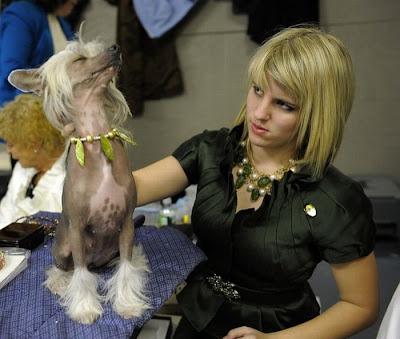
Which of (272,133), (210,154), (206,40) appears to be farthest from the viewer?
(206,40)

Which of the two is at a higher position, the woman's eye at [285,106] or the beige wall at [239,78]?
the woman's eye at [285,106]

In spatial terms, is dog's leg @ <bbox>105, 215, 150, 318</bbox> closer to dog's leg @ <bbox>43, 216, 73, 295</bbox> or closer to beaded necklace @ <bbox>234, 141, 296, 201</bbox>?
dog's leg @ <bbox>43, 216, 73, 295</bbox>

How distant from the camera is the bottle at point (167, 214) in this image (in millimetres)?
1750

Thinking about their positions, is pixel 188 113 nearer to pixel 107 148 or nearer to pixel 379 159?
pixel 379 159

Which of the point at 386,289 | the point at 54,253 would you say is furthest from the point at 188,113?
the point at 54,253

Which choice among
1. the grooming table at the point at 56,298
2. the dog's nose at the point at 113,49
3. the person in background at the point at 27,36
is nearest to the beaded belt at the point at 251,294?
the grooming table at the point at 56,298

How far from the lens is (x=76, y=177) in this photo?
0.63 meters

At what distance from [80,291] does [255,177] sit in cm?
46

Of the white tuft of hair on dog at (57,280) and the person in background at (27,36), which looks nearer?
the white tuft of hair on dog at (57,280)

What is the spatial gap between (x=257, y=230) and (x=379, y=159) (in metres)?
1.84

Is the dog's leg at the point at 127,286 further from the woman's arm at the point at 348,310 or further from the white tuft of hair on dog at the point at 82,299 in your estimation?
the woman's arm at the point at 348,310

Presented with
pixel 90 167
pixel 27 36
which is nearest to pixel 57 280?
pixel 90 167

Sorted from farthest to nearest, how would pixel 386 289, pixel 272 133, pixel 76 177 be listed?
pixel 386 289
pixel 272 133
pixel 76 177

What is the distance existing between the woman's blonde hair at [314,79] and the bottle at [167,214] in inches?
38.4
